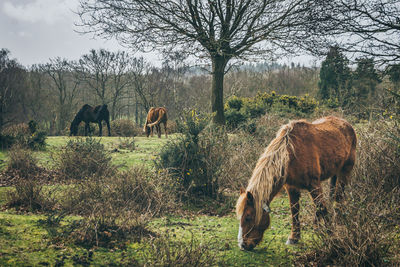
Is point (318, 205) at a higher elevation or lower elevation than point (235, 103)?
lower

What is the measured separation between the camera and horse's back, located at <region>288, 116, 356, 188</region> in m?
3.95

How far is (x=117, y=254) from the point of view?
130 inches

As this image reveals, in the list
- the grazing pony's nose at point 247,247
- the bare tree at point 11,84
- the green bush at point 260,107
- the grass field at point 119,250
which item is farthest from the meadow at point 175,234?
the bare tree at point 11,84

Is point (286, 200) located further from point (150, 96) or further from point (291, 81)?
point (291, 81)

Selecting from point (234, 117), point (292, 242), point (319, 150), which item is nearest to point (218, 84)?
point (234, 117)

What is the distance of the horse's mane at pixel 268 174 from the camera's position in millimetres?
3507

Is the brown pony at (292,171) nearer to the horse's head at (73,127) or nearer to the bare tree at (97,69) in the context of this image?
the horse's head at (73,127)

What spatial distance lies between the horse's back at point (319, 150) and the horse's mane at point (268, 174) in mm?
160

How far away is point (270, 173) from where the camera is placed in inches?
144

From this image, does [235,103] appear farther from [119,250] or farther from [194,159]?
[119,250]

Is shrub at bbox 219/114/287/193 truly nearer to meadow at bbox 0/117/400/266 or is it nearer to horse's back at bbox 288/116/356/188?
meadow at bbox 0/117/400/266

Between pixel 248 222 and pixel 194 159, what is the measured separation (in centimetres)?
319

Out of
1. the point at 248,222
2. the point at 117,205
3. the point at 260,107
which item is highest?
the point at 260,107

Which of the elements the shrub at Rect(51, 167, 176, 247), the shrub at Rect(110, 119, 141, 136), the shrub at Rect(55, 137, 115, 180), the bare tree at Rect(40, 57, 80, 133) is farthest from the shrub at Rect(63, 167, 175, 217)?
the bare tree at Rect(40, 57, 80, 133)
